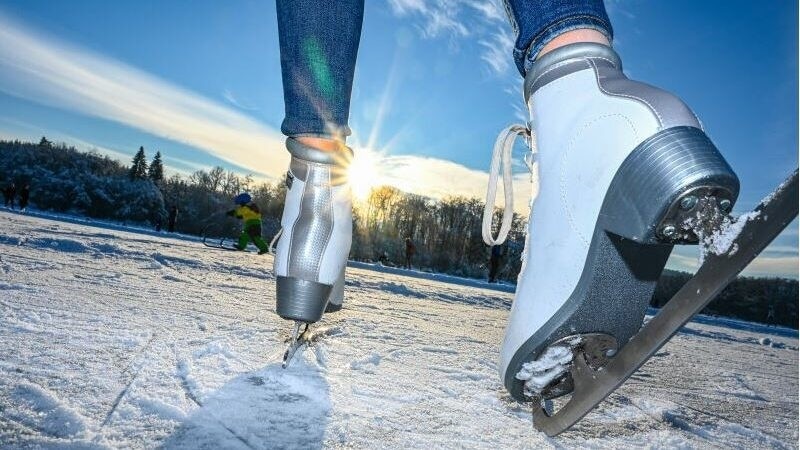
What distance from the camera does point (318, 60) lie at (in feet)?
3.02

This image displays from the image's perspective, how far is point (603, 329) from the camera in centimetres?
62

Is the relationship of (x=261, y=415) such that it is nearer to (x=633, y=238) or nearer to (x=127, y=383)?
(x=127, y=383)

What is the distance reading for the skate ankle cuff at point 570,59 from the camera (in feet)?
2.16

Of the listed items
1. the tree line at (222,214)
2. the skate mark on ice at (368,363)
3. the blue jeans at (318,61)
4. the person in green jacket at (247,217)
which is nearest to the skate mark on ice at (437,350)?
the skate mark on ice at (368,363)

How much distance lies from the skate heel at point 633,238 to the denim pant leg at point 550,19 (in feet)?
0.71

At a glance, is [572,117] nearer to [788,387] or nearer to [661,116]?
[661,116]

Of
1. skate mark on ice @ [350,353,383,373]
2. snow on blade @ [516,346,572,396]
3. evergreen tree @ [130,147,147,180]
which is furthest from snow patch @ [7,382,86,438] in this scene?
evergreen tree @ [130,147,147,180]

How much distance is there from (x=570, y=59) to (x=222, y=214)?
1385 inches

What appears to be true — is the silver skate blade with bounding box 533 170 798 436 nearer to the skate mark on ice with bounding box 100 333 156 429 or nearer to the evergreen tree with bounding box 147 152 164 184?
the skate mark on ice with bounding box 100 333 156 429

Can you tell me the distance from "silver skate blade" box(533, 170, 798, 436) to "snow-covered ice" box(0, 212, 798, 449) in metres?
0.05

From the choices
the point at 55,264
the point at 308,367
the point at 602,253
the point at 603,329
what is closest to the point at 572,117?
the point at 602,253

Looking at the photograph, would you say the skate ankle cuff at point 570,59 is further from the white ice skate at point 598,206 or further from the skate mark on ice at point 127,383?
the skate mark on ice at point 127,383

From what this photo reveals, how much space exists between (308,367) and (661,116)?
0.68m

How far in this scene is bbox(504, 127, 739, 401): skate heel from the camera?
509 mm
